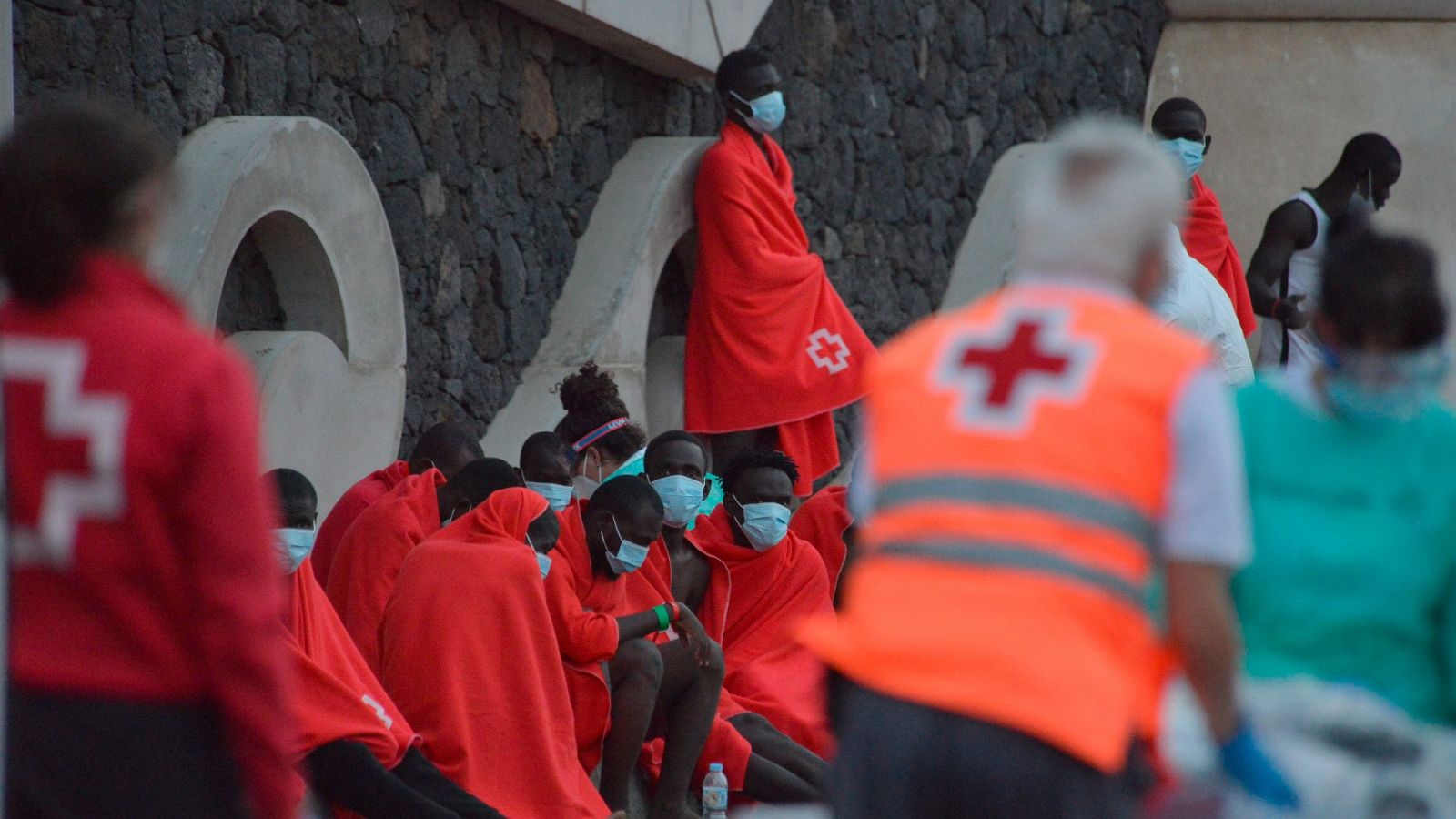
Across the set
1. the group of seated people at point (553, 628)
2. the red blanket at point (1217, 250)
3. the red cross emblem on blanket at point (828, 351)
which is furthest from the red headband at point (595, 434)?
the red blanket at point (1217, 250)

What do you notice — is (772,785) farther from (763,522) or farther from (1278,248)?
(1278,248)

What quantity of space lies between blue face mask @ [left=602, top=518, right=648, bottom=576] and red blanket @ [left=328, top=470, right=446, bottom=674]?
52 cm

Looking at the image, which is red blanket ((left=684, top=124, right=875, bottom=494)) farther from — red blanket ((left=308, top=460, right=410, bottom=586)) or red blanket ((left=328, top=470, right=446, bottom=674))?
red blanket ((left=328, top=470, right=446, bottom=674))

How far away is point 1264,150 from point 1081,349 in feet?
33.5

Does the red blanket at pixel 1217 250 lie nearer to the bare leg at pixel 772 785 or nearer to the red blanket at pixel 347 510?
the bare leg at pixel 772 785

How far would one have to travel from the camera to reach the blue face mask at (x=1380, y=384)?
2523mm

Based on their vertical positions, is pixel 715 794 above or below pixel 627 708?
below

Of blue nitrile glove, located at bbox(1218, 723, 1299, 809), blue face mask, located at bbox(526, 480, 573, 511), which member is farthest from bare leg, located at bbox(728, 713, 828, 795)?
blue nitrile glove, located at bbox(1218, 723, 1299, 809)

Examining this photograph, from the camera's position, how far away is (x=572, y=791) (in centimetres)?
530

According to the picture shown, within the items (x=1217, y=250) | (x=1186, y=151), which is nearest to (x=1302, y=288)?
(x=1186, y=151)

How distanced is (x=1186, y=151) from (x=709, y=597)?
6.94 feet

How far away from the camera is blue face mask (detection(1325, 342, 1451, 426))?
2.52 m

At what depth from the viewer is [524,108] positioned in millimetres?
7660

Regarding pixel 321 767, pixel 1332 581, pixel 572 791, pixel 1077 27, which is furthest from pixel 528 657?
pixel 1077 27
